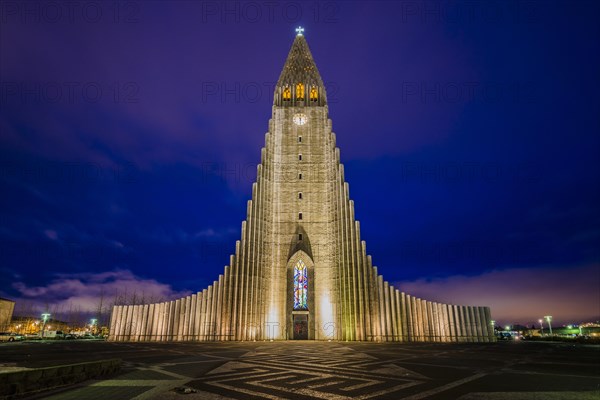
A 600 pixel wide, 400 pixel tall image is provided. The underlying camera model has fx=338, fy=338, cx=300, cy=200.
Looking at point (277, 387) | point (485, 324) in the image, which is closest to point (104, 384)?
point (277, 387)

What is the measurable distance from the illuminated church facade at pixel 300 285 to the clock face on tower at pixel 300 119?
0.47ft

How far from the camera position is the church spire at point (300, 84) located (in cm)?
4878

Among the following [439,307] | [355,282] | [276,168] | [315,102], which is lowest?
[439,307]

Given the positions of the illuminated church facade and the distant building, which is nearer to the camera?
the illuminated church facade

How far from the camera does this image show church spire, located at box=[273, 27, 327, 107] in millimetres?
48781

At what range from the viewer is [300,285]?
41938mm

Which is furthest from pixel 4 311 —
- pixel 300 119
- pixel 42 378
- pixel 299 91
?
pixel 42 378

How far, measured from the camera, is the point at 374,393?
22.4 feet

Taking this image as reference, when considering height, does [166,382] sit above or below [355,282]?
below

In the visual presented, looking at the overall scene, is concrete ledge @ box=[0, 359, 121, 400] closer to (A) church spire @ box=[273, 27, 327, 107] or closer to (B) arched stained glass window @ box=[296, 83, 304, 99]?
(A) church spire @ box=[273, 27, 327, 107]

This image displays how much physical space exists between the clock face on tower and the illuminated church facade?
0.47 ft

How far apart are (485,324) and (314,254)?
2090 cm

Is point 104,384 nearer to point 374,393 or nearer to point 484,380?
point 374,393

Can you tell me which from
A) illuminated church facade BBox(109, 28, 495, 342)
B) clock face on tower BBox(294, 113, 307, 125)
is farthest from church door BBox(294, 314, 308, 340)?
clock face on tower BBox(294, 113, 307, 125)
